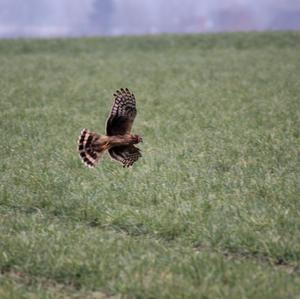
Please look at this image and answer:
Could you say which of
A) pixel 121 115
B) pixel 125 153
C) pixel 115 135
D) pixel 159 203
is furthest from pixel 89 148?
pixel 159 203

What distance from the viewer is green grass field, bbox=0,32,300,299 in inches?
191

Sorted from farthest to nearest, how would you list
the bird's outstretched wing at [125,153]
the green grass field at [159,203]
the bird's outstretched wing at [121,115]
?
the bird's outstretched wing at [125,153] → the bird's outstretched wing at [121,115] → the green grass field at [159,203]

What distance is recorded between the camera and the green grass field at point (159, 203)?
4.85 m

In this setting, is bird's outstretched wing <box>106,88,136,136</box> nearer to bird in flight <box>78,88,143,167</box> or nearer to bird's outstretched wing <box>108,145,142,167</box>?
bird in flight <box>78,88,143,167</box>

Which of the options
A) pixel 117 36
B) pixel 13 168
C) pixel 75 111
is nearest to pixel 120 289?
pixel 13 168

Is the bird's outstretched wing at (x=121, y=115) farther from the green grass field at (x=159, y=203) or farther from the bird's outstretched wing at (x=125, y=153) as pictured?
the green grass field at (x=159, y=203)

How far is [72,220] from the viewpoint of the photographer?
21.1 ft

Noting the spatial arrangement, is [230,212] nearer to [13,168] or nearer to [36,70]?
[13,168]

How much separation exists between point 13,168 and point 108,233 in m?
2.92

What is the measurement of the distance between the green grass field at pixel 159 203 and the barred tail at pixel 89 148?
591mm

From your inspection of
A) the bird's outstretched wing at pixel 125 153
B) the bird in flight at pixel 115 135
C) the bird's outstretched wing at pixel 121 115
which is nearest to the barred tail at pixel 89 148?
the bird in flight at pixel 115 135

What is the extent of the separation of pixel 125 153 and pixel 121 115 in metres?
0.70

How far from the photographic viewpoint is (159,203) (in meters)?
6.77

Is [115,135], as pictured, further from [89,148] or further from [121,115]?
[89,148]
